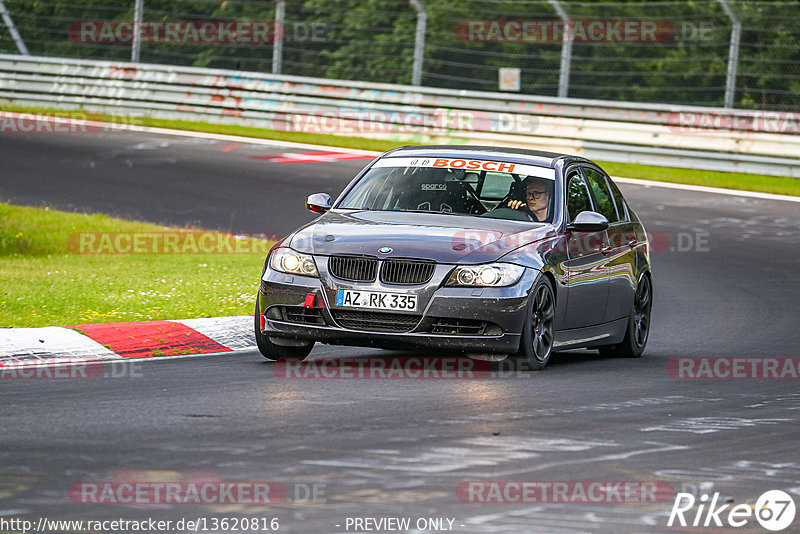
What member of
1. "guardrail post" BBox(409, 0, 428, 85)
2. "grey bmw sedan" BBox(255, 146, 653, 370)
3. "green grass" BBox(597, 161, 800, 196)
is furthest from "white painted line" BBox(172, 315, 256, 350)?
"guardrail post" BBox(409, 0, 428, 85)

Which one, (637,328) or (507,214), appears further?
(637,328)

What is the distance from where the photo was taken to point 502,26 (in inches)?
1095

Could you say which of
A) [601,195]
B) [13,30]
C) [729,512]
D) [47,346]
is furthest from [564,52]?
[729,512]

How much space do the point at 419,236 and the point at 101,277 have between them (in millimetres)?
5420

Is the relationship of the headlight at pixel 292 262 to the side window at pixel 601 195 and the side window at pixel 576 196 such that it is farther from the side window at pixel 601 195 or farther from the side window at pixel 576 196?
the side window at pixel 601 195

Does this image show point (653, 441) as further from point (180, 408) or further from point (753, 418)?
point (180, 408)

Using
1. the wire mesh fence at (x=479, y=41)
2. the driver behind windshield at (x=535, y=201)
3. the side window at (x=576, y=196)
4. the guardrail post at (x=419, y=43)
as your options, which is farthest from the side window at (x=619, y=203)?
the guardrail post at (x=419, y=43)

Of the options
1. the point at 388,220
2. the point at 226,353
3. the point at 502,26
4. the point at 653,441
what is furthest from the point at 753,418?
the point at 502,26

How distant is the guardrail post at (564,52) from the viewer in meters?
24.9

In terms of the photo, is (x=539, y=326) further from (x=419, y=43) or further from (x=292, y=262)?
(x=419, y=43)

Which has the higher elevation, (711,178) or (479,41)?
(479,41)

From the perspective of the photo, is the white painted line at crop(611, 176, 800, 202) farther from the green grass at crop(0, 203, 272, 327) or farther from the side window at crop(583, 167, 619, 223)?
the side window at crop(583, 167, 619, 223)

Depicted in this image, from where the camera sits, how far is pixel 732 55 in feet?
78.7

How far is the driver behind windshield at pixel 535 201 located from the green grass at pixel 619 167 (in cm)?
1320
